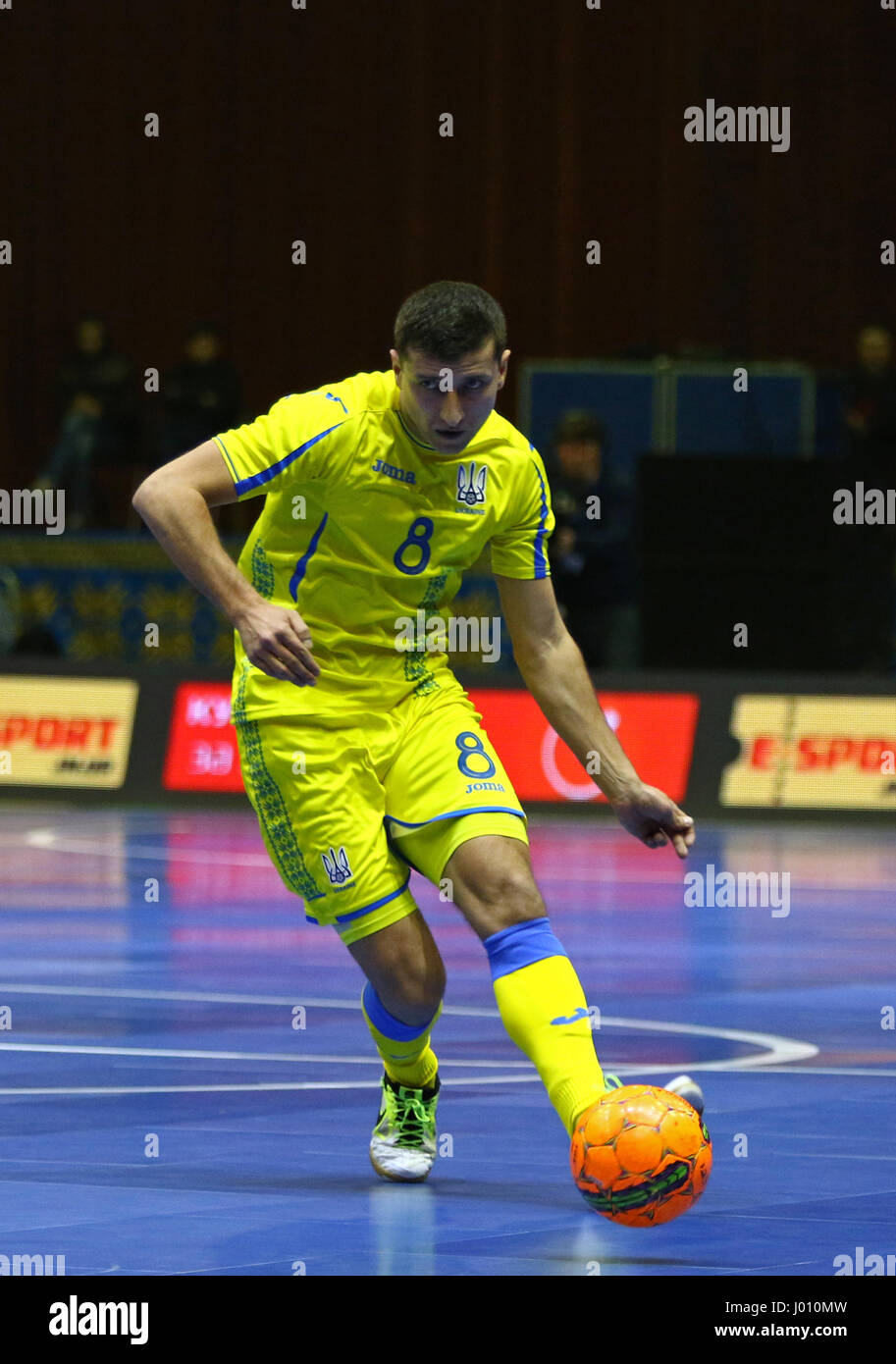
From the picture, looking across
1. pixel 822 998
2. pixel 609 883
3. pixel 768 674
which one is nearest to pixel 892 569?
pixel 768 674

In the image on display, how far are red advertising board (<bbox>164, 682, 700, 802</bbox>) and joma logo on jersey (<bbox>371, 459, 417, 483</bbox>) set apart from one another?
11.7 meters

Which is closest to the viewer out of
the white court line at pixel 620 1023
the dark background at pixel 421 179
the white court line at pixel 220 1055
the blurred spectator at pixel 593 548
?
the white court line at pixel 220 1055

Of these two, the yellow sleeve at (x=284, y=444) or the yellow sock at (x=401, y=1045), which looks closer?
the yellow sleeve at (x=284, y=444)

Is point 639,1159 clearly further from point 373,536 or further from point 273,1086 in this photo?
point 273,1086

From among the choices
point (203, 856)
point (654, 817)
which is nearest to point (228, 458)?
point (654, 817)

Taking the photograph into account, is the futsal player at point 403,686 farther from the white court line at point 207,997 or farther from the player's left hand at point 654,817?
the white court line at point 207,997

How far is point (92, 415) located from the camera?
24.8 metres

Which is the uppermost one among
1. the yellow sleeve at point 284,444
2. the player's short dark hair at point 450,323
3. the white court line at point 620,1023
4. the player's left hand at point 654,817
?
the player's short dark hair at point 450,323

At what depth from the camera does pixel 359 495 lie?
7.41 metres

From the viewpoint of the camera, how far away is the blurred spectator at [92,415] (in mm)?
24656

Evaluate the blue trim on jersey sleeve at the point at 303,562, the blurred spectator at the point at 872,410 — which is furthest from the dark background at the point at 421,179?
the blue trim on jersey sleeve at the point at 303,562

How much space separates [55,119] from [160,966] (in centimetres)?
1891

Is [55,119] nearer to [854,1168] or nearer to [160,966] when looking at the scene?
[160,966]

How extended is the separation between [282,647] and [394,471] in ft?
3.28
